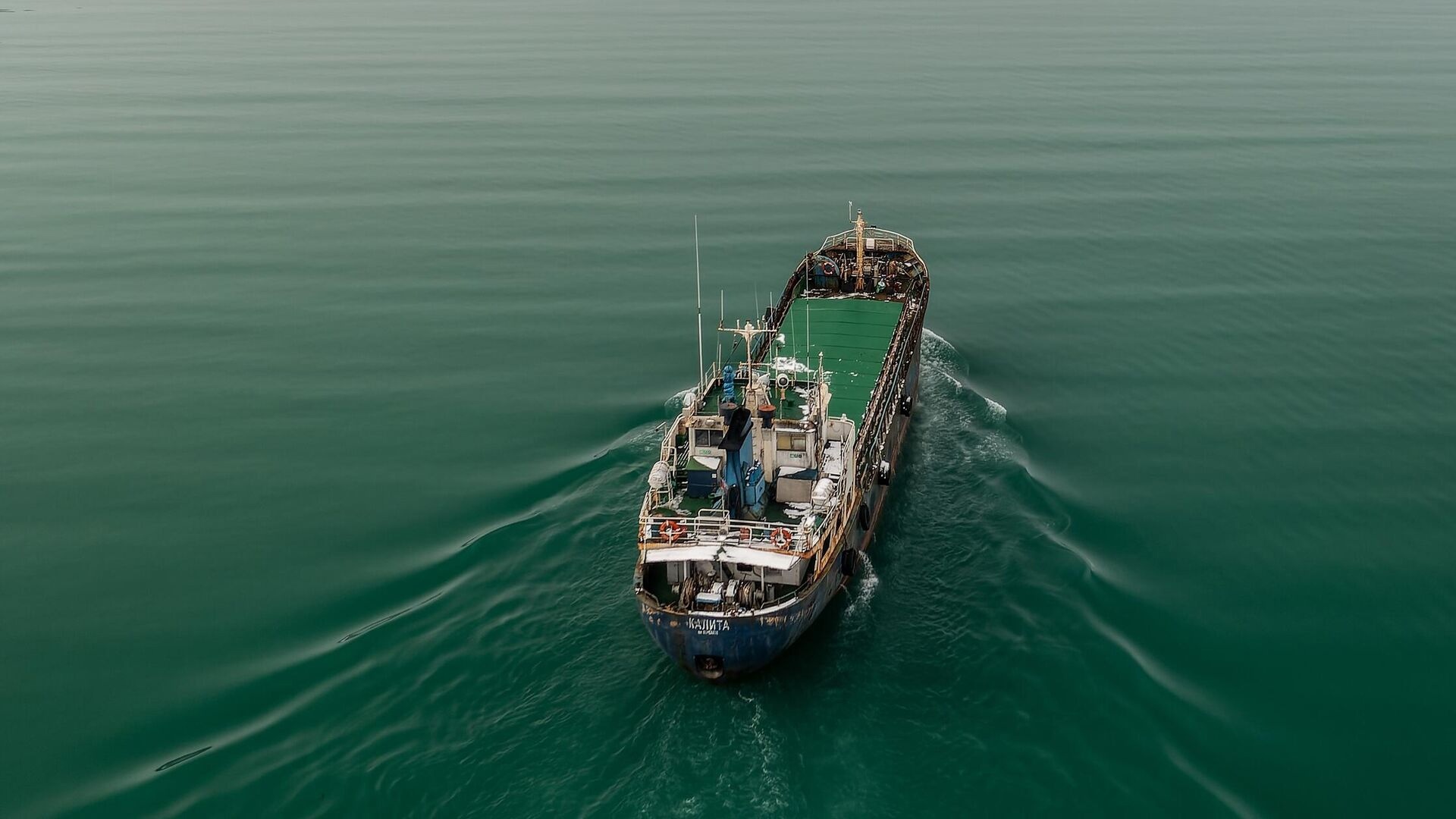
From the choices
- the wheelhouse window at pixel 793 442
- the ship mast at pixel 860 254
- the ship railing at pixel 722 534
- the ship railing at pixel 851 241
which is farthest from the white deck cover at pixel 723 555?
the ship railing at pixel 851 241

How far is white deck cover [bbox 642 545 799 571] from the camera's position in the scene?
39281 mm

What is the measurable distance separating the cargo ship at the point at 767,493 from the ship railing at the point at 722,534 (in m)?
0.07

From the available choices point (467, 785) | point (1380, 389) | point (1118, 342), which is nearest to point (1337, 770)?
point (467, 785)

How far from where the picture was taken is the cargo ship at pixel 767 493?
38875 millimetres

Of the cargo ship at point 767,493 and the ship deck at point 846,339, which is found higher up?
the ship deck at point 846,339

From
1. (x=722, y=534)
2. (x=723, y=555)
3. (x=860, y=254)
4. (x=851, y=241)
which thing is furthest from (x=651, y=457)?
(x=851, y=241)

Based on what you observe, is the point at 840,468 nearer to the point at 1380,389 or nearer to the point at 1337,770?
the point at 1337,770

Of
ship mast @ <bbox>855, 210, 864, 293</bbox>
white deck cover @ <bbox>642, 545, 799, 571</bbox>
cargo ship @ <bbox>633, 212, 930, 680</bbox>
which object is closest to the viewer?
cargo ship @ <bbox>633, 212, 930, 680</bbox>

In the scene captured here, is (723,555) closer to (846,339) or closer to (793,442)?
(793,442)

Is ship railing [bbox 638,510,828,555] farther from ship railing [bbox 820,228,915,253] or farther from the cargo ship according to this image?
ship railing [bbox 820,228,915,253]

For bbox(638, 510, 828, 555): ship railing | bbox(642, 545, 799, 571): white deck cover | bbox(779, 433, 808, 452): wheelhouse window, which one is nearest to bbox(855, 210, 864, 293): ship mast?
bbox(779, 433, 808, 452): wheelhouse window

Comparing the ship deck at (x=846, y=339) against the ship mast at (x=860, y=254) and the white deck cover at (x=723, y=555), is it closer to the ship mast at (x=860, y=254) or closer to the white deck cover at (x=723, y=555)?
the ship mast at (x=860, y=254)

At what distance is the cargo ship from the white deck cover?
41mm

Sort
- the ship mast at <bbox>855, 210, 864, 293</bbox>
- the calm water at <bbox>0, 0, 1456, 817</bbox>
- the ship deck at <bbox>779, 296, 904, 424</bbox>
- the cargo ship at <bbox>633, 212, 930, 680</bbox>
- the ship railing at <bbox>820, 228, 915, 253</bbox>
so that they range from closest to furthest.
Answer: the calm water at <bbox>0, 0, 1456, 817</bbox>
the cargo ship at <bbox>633, 212, 930, 680</bbox>
the ship deck at <bbox>779, 296, 904, 424</bbox>
the ship mast at <bbox>855, 210, 864, 293</bbox>
the ship railing at <bbox>820, 228, 915, 253</bbox>
